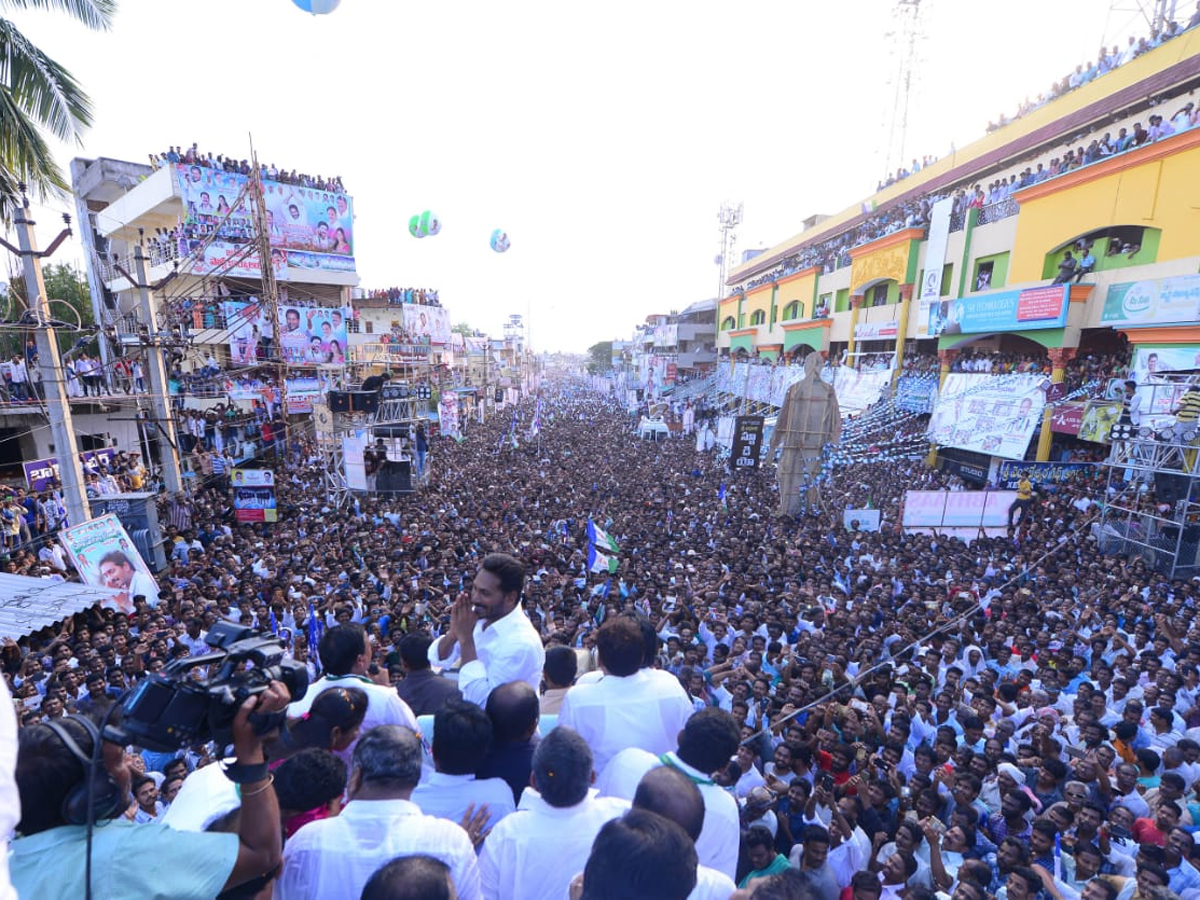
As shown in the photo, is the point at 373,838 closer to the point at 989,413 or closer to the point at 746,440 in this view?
the point at 746,440

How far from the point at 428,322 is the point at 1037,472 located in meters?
36.5

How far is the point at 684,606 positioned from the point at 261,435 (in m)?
16.0

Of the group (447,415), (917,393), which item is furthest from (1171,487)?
(447,415)

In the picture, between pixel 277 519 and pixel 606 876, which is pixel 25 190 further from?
pixel 606 876

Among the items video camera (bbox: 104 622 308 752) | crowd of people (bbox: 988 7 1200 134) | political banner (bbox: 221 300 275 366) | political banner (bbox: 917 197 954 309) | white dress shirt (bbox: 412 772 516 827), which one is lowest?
white dress shirt (bbox: 412 772 516 827)

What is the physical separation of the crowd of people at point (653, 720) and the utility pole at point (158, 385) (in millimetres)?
909

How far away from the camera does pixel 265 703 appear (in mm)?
1804

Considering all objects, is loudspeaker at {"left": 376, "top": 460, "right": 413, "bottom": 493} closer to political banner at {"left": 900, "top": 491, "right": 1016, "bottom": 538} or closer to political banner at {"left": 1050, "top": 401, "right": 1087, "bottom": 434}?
political banner at {"left": 900, "top": 491, "right": 1016, "bottom": 538}

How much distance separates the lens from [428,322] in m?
41.7

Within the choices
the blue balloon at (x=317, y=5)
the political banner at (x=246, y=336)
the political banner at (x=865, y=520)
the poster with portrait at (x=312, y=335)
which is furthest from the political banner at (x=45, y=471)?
the political banner at (x=865, y=520)

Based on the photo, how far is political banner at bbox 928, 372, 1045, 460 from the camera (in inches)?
526

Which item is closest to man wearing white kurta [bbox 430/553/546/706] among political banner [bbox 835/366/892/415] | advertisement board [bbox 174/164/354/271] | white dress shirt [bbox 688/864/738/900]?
white dress shirt [bbox 688/864/738/900]

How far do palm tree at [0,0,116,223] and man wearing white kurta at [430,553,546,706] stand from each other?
32.7 feet

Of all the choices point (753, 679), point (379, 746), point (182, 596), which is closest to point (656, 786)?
point (379, 746)
